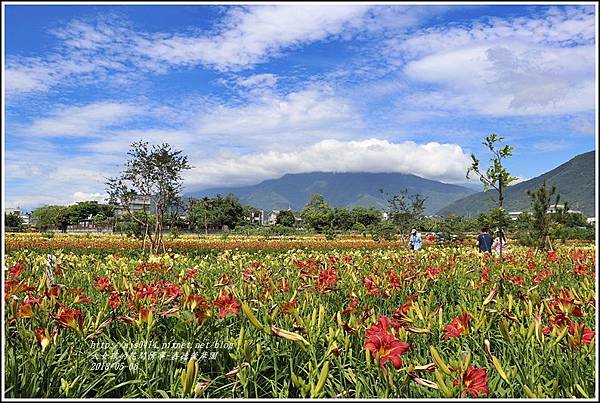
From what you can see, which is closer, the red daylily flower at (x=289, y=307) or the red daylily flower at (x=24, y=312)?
the red daylily flower at (x=24, y=312)

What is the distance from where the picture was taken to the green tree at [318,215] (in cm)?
5867

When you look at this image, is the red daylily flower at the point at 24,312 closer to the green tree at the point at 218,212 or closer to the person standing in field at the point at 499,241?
the person standing in field at the point at 499,241

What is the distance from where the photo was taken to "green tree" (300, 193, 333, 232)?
192 ft

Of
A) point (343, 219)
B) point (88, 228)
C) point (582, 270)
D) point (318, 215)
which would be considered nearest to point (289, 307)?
point (582, 270)

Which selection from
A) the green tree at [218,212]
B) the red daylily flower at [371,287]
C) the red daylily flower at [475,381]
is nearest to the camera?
the red daylily flower at [475,381]

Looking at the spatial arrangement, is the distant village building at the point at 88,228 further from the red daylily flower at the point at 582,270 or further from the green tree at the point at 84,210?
the red daylily flower at the point at 582,270

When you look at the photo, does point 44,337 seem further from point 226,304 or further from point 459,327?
point 459,327

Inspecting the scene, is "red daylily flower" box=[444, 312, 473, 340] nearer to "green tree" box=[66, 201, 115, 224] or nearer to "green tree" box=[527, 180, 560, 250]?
"green tree" box=[527, 180, 560, 250]

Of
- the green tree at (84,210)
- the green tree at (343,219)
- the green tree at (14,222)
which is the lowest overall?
the green tree at (343,219)

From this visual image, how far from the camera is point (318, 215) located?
62.2m

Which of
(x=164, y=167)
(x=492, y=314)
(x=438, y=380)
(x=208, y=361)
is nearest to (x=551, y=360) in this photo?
(x=492, y=314)

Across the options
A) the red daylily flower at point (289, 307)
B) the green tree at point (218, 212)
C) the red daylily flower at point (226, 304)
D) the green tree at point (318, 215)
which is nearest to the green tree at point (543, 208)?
the red daylily flower at point (289, 307)

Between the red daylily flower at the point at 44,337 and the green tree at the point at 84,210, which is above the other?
the green tree at the point at 84,210

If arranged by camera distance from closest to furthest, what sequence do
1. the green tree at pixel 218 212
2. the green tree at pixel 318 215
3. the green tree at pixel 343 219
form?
the green tree at pixel 218 212, the green tree at pixel 318 215, the green tree at pixel 343 219
